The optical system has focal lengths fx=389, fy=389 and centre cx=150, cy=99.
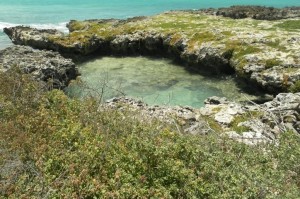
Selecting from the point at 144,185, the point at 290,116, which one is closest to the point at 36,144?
the point at 144,185

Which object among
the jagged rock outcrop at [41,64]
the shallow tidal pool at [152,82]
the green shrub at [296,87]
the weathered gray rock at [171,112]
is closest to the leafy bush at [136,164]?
the weathered gray rock at [171,112]

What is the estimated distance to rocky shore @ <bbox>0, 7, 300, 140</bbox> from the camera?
81.3 ft

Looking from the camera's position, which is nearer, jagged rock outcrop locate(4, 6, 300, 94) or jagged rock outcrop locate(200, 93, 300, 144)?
jagged rock outcrop locate(200, 93, 300, 144)

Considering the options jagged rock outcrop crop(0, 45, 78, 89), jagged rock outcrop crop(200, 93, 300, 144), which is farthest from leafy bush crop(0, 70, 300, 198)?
jagged rock outcrop crop(0, 45, 78, 89)

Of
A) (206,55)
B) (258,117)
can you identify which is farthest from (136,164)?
(206,55)

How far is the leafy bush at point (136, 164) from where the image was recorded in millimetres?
11680

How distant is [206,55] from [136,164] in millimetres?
31125

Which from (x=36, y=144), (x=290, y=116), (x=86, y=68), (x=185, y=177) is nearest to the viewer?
(x=185, y=177)

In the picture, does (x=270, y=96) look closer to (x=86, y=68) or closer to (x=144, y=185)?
(x=86, y=68)

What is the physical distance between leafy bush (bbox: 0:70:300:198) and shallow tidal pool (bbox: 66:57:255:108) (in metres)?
A: 15.5

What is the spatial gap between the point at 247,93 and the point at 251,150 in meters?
21.5

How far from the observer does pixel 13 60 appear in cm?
3903

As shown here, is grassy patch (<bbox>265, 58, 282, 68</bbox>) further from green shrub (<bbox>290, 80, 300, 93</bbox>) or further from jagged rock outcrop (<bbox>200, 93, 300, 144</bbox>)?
jagged rock outcrop (<bbox>200, 93, 300, 144</bbox>)

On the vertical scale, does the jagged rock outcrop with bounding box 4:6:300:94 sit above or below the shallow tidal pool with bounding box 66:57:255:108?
above
